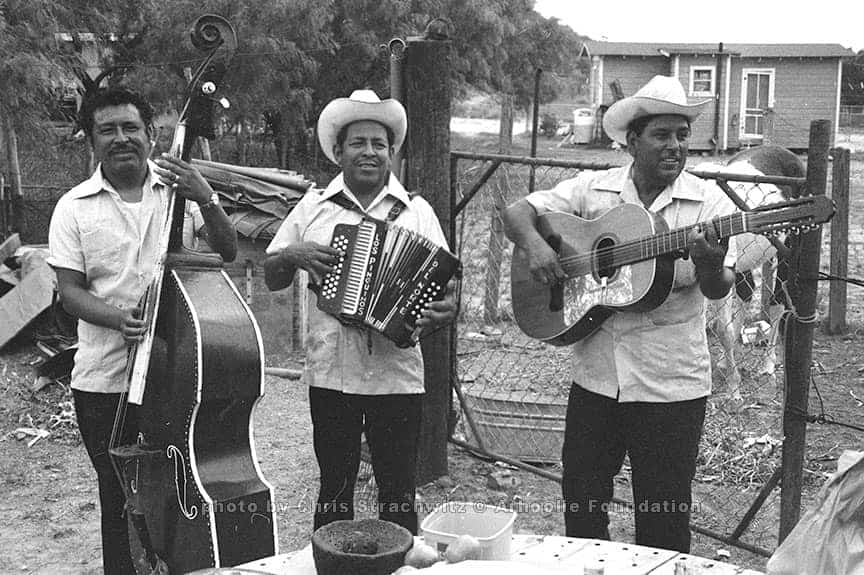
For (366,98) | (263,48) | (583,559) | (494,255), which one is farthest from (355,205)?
(263,48)

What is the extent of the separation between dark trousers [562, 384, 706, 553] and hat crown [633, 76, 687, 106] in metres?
1.00

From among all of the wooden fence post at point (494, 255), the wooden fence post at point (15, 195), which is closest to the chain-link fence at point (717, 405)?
the wooden fence post at point (494, 255)

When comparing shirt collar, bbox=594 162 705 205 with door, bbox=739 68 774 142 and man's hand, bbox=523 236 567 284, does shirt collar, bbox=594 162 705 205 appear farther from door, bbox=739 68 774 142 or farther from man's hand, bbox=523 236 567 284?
door, bbox=739 68 774 142

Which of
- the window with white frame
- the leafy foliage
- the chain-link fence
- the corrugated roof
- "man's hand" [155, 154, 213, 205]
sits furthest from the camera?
the window with white frame

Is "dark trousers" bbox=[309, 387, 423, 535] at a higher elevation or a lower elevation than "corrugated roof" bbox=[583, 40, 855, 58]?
lower

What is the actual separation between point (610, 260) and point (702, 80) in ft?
88.7

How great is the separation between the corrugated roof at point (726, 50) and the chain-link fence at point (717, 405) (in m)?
22.1

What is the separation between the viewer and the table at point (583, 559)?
2375mm

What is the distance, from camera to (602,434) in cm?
340

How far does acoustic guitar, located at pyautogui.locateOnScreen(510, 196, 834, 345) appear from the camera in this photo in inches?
118

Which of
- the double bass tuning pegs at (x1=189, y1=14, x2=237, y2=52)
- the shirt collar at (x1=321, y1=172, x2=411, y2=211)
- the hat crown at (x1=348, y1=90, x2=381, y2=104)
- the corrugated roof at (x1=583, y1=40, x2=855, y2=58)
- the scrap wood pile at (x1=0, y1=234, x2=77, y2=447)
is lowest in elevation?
the scrap wood pile at (x1=0, y1=234, x2=77, y2=447)

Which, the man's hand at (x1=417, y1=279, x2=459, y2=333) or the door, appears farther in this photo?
Result: the door

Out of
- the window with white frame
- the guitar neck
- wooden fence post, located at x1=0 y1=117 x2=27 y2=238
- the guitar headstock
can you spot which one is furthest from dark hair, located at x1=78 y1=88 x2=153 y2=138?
the window with white frame

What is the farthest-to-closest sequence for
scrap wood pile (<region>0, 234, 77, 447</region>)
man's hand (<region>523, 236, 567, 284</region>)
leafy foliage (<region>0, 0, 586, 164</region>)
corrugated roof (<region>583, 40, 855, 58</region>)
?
corrugated roof (<region>583, 40, 855, 58</region>)
leafy foliage (<region>0, 0, 586, 164</region>)
scrap wood pile (<region>0, 234, 77, 447</region>)
man's hand (<region>523, 236, 567, 284</region>)
